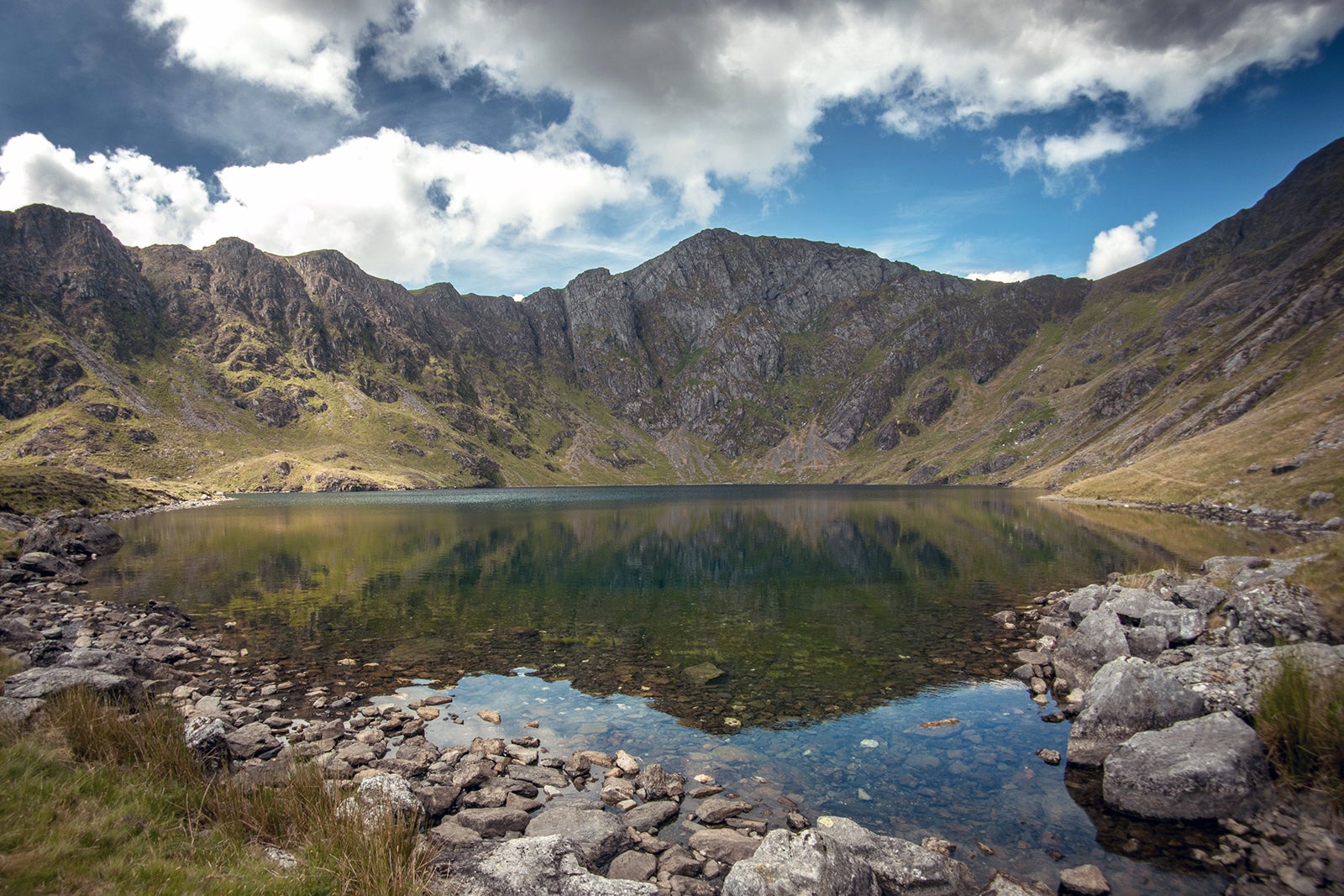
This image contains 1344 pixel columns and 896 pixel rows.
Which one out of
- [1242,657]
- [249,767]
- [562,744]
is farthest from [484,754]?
[1242,657]

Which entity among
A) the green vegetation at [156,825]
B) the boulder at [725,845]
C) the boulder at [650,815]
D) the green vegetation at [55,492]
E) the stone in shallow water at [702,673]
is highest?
the green vegetation at [55,492]

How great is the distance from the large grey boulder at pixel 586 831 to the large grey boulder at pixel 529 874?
60.7 inches

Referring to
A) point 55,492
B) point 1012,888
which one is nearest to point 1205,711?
point 1012,888

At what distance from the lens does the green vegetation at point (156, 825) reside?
27.3ft

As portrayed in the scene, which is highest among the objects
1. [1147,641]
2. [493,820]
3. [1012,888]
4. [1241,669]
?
[1241,669]

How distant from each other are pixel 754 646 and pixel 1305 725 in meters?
21.5

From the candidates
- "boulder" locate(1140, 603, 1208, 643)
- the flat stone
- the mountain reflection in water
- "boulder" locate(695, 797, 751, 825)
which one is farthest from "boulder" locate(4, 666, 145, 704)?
"boulder" locate(1140, 603, 1208, 643)

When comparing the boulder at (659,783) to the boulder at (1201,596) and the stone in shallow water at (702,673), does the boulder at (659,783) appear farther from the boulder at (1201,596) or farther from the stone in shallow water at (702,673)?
the boulder at (1201,596)

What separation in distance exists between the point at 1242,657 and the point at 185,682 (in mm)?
40591

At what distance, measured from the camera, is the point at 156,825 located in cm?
1011

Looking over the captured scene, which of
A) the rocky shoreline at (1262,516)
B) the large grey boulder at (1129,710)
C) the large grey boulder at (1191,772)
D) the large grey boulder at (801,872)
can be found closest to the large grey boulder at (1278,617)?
the large grey boulder at (1129,710)

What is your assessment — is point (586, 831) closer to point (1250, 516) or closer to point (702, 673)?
point (702, 673)

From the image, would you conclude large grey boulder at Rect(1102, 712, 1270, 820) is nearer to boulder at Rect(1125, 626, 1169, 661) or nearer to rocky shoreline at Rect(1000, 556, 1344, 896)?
rocky shoreline at Rect(1000, 556, 1344, 896)

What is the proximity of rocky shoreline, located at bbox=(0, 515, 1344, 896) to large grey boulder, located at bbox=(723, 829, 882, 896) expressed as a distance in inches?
1.3
